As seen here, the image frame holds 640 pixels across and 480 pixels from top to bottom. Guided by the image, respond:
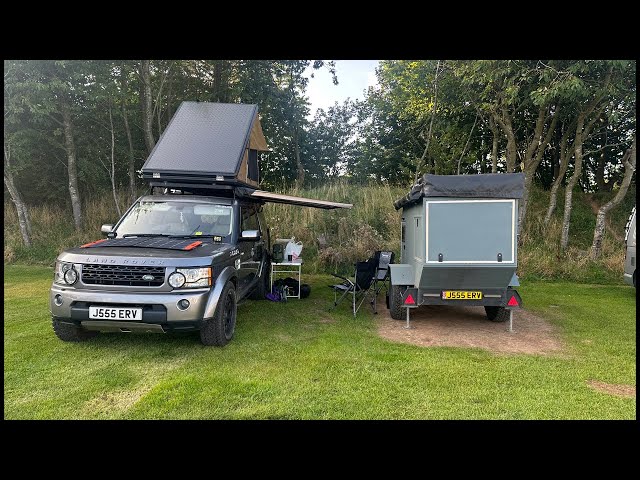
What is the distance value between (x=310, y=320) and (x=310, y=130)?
16.1m

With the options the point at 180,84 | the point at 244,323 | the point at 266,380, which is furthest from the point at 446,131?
the point at 266,380

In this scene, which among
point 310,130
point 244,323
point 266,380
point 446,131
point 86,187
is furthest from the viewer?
point 310,130

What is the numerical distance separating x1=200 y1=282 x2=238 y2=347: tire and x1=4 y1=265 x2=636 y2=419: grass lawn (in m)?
0.11

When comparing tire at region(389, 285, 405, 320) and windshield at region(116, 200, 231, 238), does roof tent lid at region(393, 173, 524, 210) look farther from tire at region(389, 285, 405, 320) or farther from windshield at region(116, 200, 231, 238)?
windshield at region(116, 200, 231, 238)

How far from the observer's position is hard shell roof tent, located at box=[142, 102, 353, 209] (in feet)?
21.2

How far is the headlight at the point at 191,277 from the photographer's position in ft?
14.7

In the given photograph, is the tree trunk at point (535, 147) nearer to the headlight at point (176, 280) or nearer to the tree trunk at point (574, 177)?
the tree trunk at point (574, 177)

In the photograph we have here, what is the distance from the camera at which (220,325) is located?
16.0 feet

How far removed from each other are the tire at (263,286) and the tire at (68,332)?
10.3 ft

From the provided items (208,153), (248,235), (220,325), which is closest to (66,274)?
(220,325)

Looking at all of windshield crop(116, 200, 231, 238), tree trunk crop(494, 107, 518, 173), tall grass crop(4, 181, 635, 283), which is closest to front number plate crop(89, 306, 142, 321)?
windshield crop(116, 200, 231, 238)

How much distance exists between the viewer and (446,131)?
15047mm

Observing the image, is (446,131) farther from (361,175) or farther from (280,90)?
(280,90)

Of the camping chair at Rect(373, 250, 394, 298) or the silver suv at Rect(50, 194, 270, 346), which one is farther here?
the camping chair at Rect(373, 250, 394, 298)
